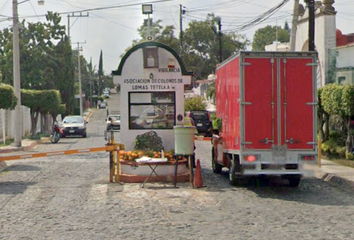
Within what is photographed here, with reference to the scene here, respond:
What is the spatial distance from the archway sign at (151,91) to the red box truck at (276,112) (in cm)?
405

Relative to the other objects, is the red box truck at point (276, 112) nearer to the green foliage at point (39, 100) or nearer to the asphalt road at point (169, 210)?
the asphalt road at point (169, 210)

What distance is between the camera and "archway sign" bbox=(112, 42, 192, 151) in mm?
17453

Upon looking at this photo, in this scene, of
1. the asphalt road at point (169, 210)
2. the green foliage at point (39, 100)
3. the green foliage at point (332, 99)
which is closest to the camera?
the asphalt road at point (169, 210)

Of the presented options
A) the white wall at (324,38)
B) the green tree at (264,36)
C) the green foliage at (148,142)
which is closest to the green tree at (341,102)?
the green foliage at (148,142)

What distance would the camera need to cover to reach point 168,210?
11.6m

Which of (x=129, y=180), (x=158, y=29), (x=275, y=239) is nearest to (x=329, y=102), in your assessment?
(x=129, y=180)

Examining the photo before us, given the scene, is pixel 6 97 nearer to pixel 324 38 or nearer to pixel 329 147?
pixel 329 147

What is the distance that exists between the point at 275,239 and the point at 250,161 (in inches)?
180

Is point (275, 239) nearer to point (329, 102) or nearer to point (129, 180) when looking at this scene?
point (129, 180)

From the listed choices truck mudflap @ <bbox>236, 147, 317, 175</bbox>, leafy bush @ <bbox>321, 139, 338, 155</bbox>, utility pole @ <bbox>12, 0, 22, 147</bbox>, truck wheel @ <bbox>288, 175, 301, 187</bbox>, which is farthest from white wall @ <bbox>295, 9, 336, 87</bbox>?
truck mudflap @ <bbox>236, 147, 317, 175</bbox>

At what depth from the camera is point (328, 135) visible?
2311 cm

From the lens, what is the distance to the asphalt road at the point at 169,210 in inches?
381

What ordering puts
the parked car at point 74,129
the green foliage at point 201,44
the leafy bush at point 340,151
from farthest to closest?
the green foliage at point 201,44 < the parked car at point 74,129 < the leafy bush at point 340,151

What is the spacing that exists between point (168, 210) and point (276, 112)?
145 inches
